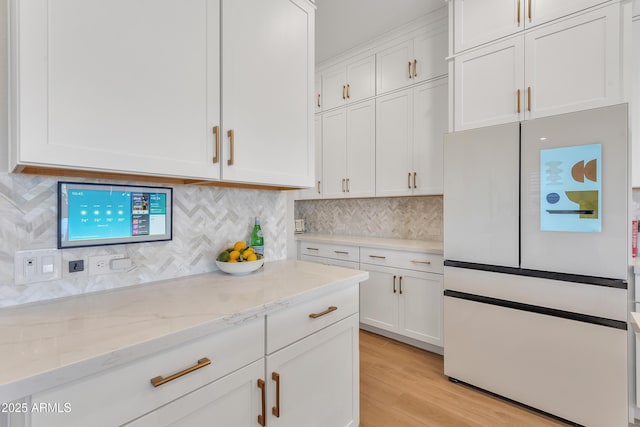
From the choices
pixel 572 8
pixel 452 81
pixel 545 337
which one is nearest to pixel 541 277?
pixel 545 337

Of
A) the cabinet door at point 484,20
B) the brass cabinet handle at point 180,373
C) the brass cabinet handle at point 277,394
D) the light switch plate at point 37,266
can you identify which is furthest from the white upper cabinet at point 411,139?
the light switch plate at point 37,266

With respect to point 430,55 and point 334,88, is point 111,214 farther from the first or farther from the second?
point 334,88

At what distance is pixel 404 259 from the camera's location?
264 cm

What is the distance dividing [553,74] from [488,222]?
3.13ft

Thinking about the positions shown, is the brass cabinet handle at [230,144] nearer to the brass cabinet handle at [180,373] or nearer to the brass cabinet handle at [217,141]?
the brass cabinet handle at [217,141]

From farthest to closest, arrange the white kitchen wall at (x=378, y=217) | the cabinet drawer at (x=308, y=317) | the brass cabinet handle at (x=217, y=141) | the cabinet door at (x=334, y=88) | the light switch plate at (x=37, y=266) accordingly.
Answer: the cabinet door at (x=334, y=88) → the white kitchen wall at (x=378, y=217) → the brass cabinet handle at (x=217, y=141) → the cabinet drawer at (x=308, y=317) → the light switch plate at (x=37, y=266)

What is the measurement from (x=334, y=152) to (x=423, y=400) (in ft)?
8.16

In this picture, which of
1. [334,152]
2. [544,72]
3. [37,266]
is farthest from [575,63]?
[37,266]

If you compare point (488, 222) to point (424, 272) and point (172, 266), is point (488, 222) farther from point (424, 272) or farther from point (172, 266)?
point (172, 266)

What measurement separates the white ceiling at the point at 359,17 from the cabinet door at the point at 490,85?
0.67 meters

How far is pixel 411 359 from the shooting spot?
2.47m

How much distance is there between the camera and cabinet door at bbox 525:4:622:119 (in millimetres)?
1614

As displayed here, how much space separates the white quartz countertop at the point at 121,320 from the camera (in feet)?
2.05

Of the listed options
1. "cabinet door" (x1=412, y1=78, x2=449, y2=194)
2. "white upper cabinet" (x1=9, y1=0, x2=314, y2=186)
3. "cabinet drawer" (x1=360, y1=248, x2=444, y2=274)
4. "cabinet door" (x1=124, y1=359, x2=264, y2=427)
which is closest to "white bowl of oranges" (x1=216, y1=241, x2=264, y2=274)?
"white upper cabinet" (x1=9, y1=0, x2=314, y2=186)
